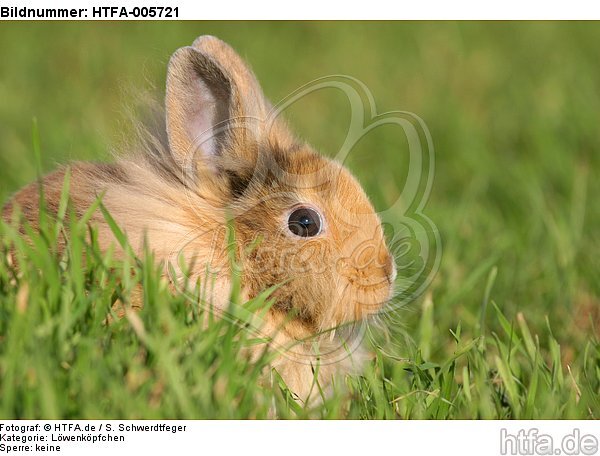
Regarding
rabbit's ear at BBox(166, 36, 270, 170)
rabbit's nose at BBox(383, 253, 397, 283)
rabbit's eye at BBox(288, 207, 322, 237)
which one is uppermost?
rabbit's ear at BBox(166, 36, 270, 170)

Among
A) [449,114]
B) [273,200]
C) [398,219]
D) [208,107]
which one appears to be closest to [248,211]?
[273,200]

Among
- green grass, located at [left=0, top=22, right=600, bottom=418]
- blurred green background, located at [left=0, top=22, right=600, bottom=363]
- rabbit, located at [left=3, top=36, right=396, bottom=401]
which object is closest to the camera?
green grass, located at [left=0, top=22, right=600, bottom=418]

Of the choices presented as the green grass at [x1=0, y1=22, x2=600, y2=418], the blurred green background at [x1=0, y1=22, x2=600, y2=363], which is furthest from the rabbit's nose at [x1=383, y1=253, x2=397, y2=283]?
the blurred green background at [x1=0, y1=22, x2=600, y2=363]

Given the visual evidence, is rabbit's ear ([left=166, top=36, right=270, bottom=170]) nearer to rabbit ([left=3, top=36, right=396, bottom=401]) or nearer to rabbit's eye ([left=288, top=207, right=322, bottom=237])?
rabbit ([left=3, top=36, right=396, bottom=401])

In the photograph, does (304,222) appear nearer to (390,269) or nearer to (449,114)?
(390,269)

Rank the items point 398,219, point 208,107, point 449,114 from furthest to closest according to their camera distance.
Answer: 1. point 449,114
2. point 398,219
3. point 208,107

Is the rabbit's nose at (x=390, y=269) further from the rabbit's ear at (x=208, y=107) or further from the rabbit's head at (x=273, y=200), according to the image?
the rabbit's ear at (x=208, y=107)
